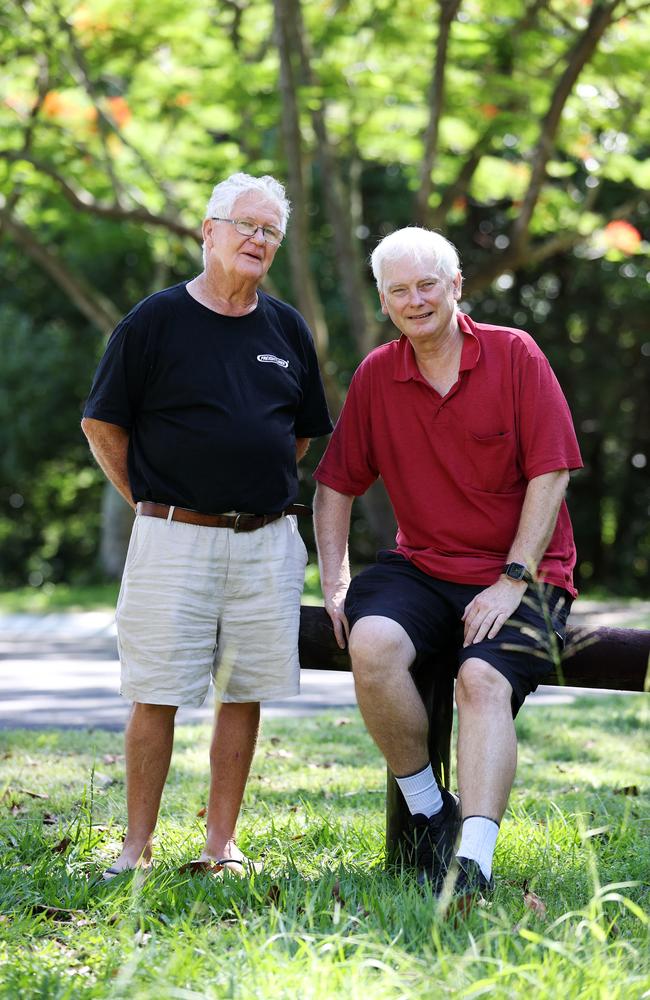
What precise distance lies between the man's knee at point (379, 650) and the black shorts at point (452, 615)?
0.12 feet

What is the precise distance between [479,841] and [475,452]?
113cm

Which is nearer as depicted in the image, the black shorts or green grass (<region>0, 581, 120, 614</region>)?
the black shorts

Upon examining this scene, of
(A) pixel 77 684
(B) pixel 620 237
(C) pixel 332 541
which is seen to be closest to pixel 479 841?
(C) pixel 332 541

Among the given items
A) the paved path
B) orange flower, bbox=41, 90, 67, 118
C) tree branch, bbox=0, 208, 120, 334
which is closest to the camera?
the paved path

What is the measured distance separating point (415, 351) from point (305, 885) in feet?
Result: 5.19

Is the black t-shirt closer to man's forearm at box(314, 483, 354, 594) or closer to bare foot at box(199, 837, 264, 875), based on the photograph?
man's forearm at box(314, 483, 354, 594)

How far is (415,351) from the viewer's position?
3.80 metres

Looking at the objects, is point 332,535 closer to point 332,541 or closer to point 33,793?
point 332,541

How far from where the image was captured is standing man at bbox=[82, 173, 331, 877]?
358 centimetres

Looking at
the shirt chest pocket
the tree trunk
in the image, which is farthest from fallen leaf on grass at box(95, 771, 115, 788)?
the tree trunk

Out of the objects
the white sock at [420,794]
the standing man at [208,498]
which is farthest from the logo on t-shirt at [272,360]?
the white sock at [420,794]

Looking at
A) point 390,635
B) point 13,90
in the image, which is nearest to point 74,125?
point 13,90

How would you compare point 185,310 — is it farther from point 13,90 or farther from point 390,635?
point 13,90

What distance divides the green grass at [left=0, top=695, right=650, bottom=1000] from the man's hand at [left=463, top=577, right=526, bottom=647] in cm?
60
